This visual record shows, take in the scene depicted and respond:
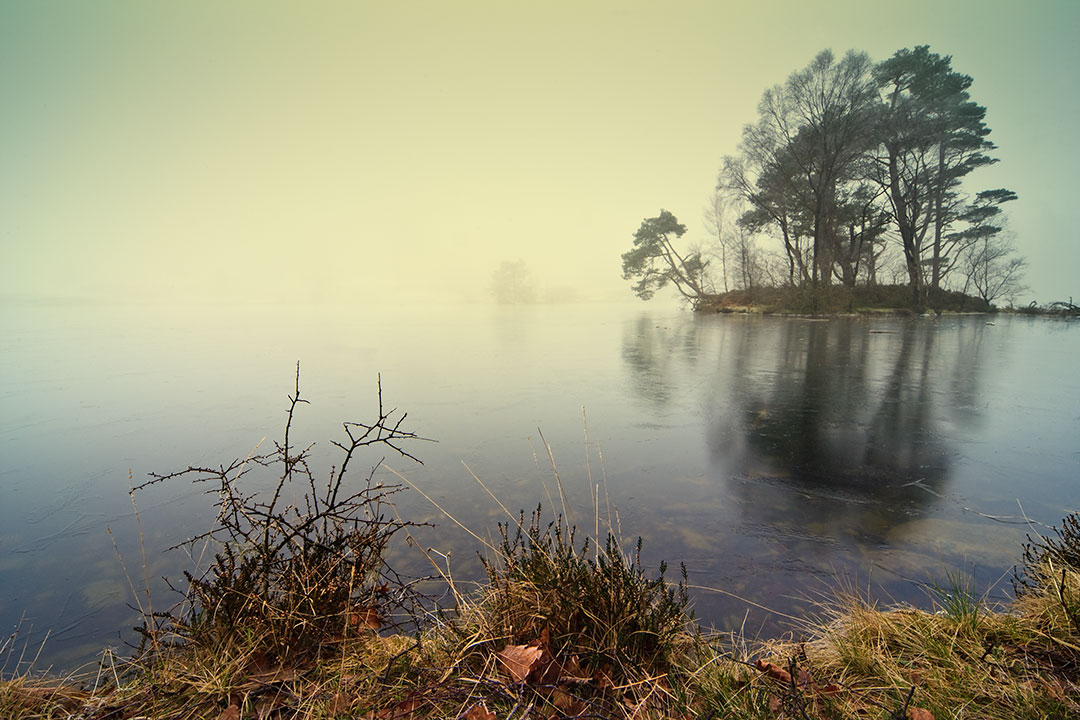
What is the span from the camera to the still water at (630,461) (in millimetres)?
2625

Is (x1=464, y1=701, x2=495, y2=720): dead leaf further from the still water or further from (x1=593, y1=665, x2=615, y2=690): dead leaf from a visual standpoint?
the still water

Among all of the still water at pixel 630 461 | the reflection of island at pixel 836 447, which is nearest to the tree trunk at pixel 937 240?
the still water at pixel 630 461

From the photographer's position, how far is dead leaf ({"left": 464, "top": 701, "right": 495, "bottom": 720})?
1.46 metres

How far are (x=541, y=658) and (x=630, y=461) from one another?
8.94ft

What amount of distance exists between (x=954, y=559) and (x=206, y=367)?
11007mm

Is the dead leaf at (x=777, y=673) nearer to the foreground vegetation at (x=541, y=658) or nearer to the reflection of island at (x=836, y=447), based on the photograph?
the foreground vegetation at (x=541, y=658)

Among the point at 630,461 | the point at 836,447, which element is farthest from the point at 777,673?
the point at 836,447

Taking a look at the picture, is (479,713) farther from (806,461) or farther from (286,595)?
(806,461)

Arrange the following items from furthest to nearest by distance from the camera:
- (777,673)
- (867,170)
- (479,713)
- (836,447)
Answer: (867,170) < (836,447) < (777,673) < (479,713)

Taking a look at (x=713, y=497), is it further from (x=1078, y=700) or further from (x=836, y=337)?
(x=836, y=337)

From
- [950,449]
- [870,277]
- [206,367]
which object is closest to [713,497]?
[950,449]

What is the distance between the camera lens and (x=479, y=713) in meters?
1.49

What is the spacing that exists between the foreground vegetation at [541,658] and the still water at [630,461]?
18.4 inches

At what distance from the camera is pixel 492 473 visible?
406 centimetres
